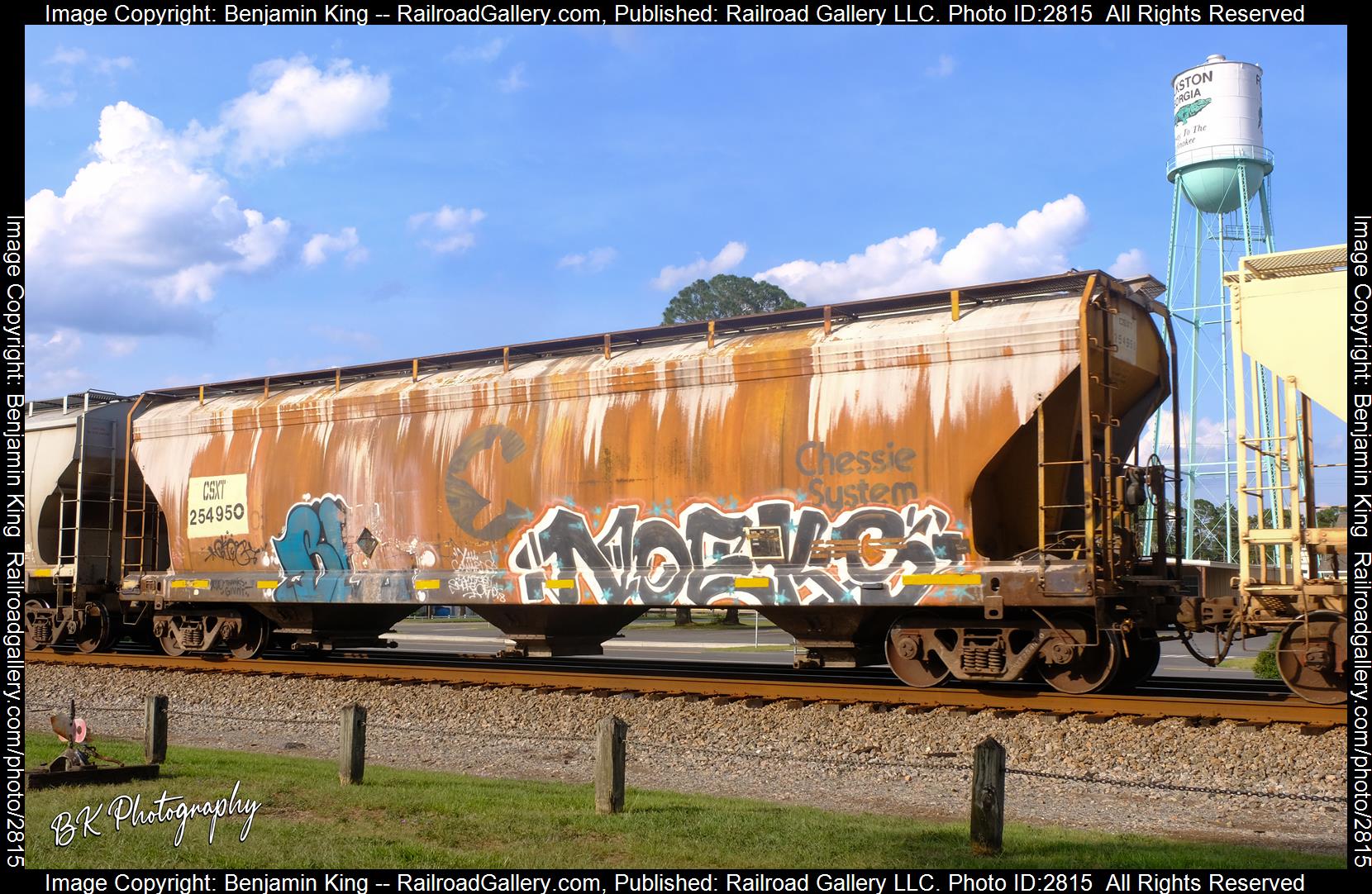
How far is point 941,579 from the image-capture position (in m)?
11.7

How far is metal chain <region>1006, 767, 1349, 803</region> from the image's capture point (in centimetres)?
855

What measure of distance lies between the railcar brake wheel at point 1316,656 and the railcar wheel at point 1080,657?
1.53m

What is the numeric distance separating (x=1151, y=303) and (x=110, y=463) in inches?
638

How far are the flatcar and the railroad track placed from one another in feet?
1.32

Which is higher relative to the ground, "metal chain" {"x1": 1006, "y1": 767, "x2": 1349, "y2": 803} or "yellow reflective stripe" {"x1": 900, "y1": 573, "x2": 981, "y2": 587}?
"yellow reflective stripe" {"x1": 900, "y1": 573, "x2": 981, "y2": 587}

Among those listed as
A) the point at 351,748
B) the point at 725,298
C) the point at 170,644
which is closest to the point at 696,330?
the point at 351,748

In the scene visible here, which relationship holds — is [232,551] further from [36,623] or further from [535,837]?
[535,837]

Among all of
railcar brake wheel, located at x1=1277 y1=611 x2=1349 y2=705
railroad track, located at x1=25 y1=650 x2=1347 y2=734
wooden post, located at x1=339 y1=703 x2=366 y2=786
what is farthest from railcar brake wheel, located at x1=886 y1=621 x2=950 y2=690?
wooden post, located at x1=339 y1=703 x2=366 y2=786

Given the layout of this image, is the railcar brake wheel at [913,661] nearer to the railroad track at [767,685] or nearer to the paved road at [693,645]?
the railroad track at [767,685]

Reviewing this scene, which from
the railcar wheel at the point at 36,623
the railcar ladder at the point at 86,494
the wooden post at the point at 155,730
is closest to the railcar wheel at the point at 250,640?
the railcar ladder at the point at 86,494

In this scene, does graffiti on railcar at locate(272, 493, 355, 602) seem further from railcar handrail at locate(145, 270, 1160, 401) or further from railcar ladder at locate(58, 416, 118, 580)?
railcar ladder at locate(58, 416, 118, 580)

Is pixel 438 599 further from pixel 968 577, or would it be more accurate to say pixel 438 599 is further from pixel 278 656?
pixel 968 577

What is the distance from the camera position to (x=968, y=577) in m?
11.6
